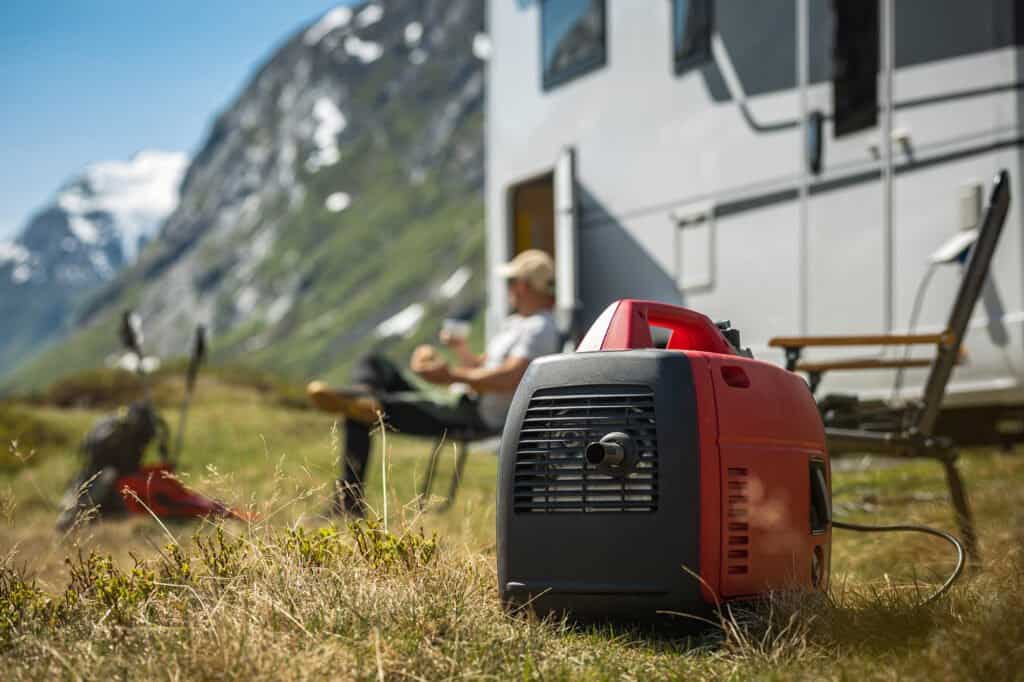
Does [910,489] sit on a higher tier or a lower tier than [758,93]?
lower

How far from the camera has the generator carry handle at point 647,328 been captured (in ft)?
7.78

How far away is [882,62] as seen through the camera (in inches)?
213

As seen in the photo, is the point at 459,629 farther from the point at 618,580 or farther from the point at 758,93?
the point at 758,93

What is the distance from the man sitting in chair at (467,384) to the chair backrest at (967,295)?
1.69m

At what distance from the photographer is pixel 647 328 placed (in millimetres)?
2393

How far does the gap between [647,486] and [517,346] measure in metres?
2.87

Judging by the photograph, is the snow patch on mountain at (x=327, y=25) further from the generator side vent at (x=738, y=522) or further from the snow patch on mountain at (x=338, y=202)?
the generator side vent at (x=738, y=522)

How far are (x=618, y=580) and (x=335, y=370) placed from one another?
371 feet

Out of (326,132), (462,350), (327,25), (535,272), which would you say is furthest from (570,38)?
(327,25)

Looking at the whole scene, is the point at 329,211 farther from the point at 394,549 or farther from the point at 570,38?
the point at 394,549

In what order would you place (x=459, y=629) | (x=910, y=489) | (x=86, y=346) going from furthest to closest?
(x=86, y=346)
(x=910, y=489)
(x=459, y=629)

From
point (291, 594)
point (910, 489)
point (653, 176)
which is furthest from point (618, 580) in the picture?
point (653, 176)

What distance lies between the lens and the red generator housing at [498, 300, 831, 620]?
2.12 metres

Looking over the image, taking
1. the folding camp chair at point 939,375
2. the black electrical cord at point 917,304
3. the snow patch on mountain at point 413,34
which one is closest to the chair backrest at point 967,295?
the folding camp chair at point 939,375
